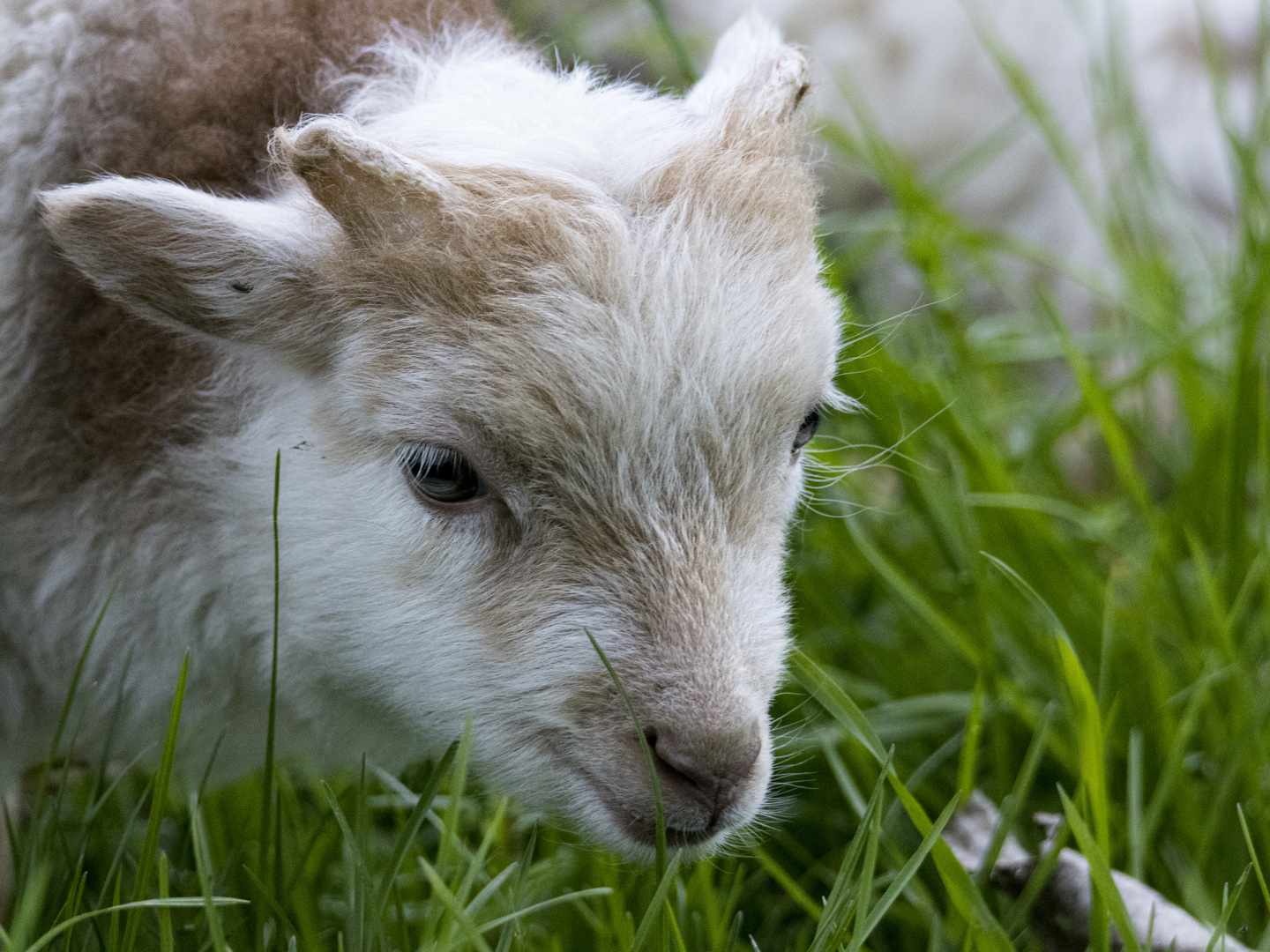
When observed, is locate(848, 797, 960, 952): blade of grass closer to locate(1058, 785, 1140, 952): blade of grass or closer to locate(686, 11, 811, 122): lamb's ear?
locate(1058, 785, 1140, 952): blade of grass

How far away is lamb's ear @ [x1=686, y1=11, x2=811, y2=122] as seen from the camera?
2.77 metres

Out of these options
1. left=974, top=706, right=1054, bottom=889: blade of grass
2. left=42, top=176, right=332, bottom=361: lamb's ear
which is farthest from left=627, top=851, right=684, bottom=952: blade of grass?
left=42, top=176, right=332, bottom=361: lamb's ear

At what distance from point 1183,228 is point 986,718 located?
3.16 meters

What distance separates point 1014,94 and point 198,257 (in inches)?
201

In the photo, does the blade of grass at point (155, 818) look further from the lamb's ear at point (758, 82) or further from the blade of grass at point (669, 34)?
the blade of grass at point (669, 34)

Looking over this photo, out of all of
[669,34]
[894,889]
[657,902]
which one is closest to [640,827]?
[657,902]

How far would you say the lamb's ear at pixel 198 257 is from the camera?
2.42 meters

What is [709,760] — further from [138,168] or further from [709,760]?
[138,168]

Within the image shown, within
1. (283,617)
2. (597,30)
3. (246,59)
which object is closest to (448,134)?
(246,59)

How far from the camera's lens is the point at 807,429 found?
9.20 ft

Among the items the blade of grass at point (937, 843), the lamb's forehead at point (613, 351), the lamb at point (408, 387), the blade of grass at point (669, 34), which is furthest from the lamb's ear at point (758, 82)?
the blade of grass at point (937, 843)

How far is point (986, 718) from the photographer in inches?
149

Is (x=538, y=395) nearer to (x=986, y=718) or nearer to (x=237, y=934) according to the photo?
(x=237, y=934)

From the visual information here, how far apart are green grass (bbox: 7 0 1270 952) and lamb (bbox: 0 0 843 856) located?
0.24m
